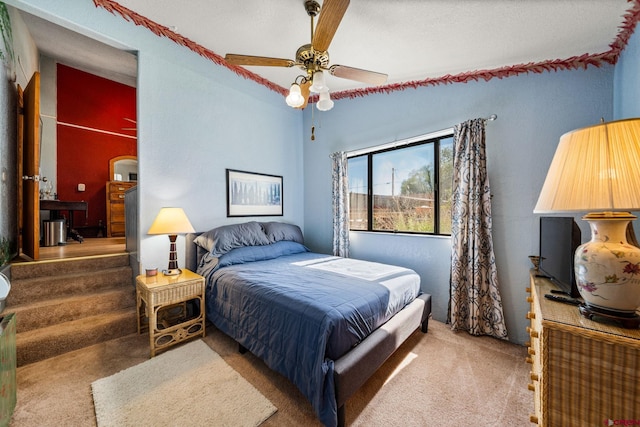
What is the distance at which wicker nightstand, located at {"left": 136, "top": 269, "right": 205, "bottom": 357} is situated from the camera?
203 cm

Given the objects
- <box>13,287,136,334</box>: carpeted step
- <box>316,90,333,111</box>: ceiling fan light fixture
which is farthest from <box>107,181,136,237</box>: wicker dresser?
<box>316,90,333,111</box>: ceiling fan light fixture

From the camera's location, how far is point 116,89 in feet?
15.7

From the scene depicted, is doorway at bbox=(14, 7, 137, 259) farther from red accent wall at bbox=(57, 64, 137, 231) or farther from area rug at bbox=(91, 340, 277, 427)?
area rug at bbox=(91, 340, 277, 427)

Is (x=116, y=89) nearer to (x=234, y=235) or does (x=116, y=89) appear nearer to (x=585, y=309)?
(x=234, y=235)

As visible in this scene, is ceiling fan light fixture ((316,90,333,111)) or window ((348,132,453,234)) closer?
ceiling fan light fixture ((316,90,333,111))

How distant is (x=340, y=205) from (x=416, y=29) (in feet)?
6.92

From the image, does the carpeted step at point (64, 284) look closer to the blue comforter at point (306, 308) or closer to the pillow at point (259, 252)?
the blue comforter at point (306, 308)

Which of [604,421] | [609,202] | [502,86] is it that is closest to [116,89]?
[502,86]

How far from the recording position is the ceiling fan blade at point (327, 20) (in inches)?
54.2

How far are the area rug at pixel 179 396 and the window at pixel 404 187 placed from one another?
2.41 metres

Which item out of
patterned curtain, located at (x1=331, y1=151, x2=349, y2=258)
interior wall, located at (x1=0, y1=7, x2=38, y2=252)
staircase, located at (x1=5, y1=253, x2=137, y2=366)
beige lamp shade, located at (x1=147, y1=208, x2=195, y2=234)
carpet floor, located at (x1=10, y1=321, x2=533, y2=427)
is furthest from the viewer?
patterned curtain, located at (x1=331, y1=151, x2=349, y2=258)

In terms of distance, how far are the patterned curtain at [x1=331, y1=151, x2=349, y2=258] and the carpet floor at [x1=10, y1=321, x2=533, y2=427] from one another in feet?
4.98

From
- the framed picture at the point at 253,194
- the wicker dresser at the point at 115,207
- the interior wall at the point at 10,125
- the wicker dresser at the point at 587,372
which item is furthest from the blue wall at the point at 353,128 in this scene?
the wicker dresser at the point at 115,207

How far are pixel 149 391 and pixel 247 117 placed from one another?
319cm
